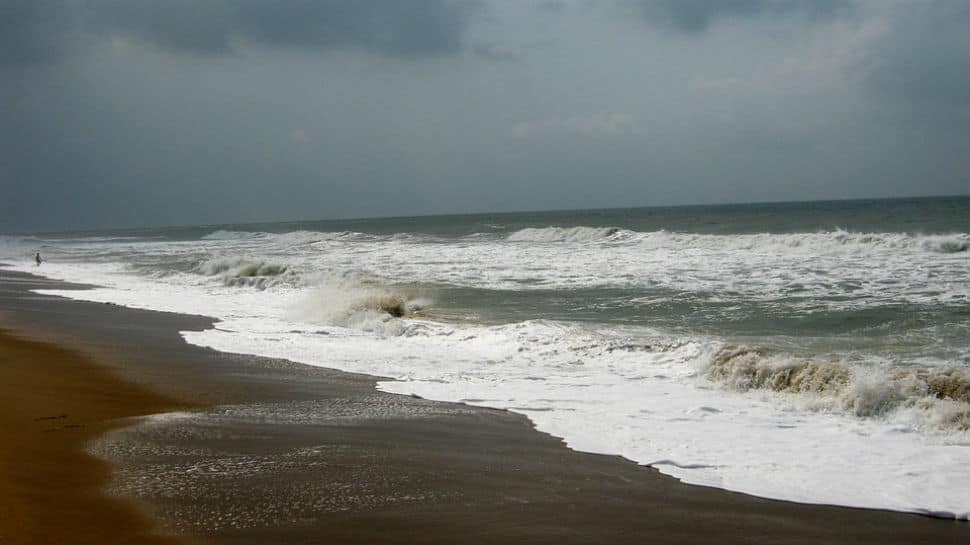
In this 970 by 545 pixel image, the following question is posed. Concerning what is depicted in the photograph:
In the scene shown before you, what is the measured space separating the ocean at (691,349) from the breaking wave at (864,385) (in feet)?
0.07

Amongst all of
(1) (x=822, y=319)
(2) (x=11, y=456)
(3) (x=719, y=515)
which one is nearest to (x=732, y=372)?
(3) (x=719, y=515)

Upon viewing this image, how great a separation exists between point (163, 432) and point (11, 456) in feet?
3.76

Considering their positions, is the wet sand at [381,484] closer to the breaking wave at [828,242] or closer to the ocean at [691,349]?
the ocean at [691,349]

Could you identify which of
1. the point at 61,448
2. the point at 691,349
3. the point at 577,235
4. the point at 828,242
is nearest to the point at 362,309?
the point at 691,349

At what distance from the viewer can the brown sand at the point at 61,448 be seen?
13.5 ft

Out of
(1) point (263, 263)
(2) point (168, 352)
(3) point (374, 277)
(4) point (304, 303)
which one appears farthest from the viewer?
(1) point (263, 263)

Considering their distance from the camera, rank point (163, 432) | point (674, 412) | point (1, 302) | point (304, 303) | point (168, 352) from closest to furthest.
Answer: point (163, 432) → point (674, 412) → point (168, 352) → point (304, 303) → point (1, 302)

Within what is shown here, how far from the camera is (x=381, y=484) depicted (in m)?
5.06

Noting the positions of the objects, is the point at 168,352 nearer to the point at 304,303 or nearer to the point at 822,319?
the point at 304,303

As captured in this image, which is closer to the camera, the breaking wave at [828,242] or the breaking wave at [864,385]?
the breaking wave at [864,385]

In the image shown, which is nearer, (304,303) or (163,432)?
(163,432)

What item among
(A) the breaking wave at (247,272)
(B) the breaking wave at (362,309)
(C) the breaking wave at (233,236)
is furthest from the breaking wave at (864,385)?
(C) the breaking wave at (233,236)

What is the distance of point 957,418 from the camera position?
21.2 ft

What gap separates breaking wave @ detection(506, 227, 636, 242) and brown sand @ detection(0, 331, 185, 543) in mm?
33957
